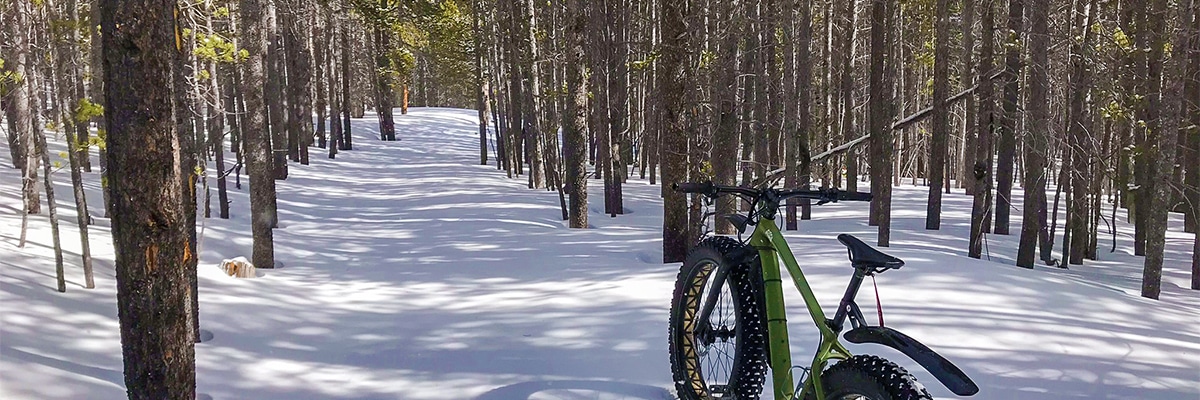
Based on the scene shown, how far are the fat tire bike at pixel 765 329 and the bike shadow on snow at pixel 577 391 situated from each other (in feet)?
1.18

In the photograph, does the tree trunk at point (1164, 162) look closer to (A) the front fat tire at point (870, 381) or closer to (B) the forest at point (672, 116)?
(B) the forest at point (672, 116)

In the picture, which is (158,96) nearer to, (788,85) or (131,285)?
(131,285)

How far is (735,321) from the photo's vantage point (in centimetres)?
392

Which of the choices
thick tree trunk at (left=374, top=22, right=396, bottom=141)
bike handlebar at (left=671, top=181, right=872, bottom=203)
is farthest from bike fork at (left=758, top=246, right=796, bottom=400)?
thick tree trunk at (left=374, top=22, right=396, bottom=141)

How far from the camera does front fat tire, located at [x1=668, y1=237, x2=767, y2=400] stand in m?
→ 3.72

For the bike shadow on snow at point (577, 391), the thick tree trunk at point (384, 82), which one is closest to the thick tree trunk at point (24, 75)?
the bike shadow on snow at point (577, 391)

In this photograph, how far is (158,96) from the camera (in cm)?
370

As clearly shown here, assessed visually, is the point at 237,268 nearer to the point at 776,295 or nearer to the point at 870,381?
the point at 776,295

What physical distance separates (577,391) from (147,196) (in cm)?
244

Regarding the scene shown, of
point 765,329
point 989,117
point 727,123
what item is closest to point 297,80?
point 727,123

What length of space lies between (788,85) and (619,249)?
417 centimetres

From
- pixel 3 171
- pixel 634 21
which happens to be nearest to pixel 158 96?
pixel 3 171

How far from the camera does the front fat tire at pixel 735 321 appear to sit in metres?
3.72

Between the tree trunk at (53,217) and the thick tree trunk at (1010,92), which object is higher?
the thick tree trunk at (1010,92)
